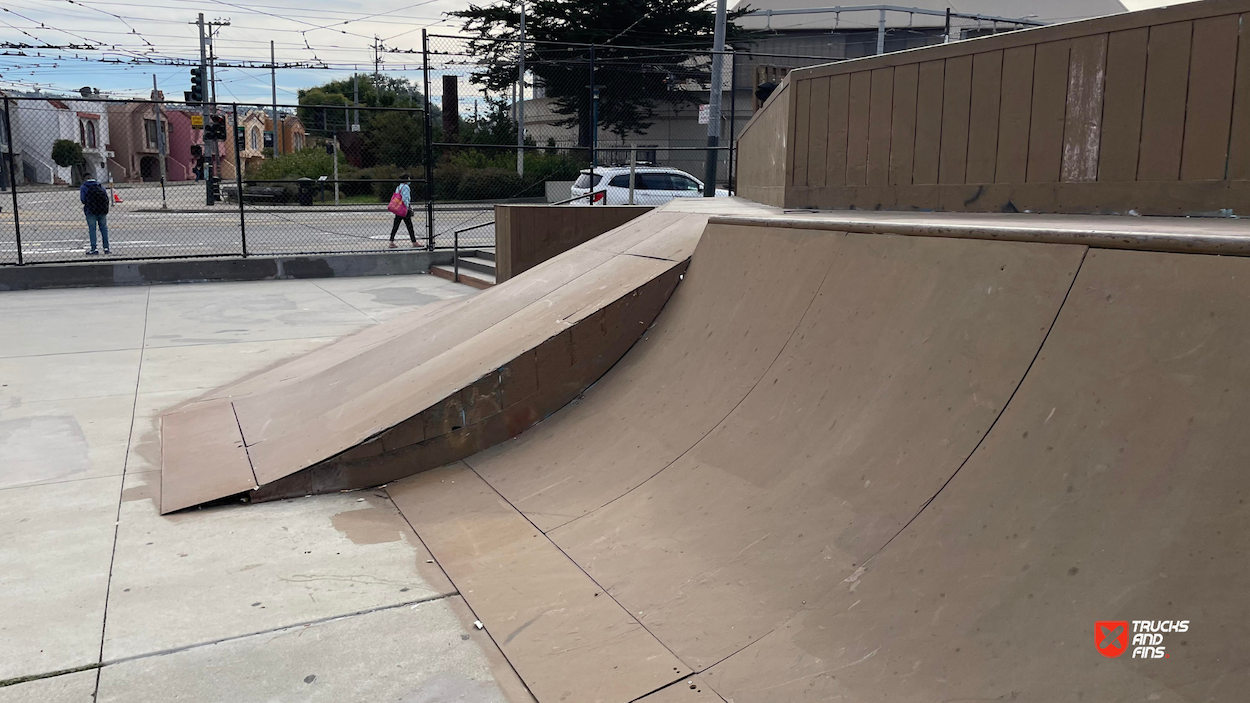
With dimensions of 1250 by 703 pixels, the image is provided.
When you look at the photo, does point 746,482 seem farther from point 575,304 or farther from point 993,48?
point 993,48

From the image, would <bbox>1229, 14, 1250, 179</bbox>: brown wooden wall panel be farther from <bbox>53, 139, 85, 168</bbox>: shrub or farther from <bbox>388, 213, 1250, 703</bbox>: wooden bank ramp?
<bbox>53, 139, 85, 168</bbox>: shrub

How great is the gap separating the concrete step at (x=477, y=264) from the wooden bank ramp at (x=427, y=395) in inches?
309

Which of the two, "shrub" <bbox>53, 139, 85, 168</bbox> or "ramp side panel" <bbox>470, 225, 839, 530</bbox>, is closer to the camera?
"ramp side panel" <bbox>470, 225, 839, 530</bbox>

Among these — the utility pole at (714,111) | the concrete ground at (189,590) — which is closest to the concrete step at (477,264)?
the utility pole at (714,111)

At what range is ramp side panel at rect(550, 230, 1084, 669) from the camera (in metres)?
2.92

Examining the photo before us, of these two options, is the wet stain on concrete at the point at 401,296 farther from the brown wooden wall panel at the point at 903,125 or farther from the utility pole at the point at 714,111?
the brown wooden wall panel at the point at 903,125

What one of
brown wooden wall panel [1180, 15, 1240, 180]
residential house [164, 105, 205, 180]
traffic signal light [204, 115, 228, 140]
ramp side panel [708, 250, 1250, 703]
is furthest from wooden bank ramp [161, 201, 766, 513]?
residential house [164, 105, 205, 180]

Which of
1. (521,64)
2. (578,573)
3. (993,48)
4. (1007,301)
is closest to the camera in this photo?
(1007,301)

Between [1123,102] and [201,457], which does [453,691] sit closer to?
[201,457]

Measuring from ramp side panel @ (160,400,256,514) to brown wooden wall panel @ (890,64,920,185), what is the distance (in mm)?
4371

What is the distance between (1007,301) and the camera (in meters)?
3.03

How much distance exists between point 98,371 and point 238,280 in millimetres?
7031

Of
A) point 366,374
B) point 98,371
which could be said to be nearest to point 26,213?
point 98,371

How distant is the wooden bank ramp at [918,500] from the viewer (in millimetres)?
2217
